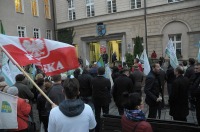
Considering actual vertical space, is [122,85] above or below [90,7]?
below

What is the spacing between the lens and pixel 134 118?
2982 millimetres

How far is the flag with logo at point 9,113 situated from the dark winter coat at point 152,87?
3148 millimetres

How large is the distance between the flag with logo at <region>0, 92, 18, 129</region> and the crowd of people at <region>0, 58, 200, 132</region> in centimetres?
28

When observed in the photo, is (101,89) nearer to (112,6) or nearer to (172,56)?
(172,56)

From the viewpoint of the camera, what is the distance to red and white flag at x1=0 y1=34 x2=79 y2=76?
14.5 ft

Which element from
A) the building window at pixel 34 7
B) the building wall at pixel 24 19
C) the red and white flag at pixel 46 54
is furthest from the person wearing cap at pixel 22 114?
the building window at pixel 34 7

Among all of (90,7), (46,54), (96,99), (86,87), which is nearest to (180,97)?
(96,99)

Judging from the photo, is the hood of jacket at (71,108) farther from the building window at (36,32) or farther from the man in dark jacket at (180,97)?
the building window at (36,32)

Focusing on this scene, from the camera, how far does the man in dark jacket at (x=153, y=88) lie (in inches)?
239

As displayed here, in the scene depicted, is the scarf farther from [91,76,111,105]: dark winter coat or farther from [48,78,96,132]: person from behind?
[91,76,111,105]: dark winter coat

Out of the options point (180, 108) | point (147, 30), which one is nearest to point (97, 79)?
point (180, 108)

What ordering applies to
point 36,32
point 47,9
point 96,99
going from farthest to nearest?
point 47,9
point 36,32
point 96,99

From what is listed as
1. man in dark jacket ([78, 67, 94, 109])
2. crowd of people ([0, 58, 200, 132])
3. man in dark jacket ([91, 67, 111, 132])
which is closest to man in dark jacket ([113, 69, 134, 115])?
crowd of people ([0, 58, 200, 132])

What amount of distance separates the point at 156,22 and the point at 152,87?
1703 cm
